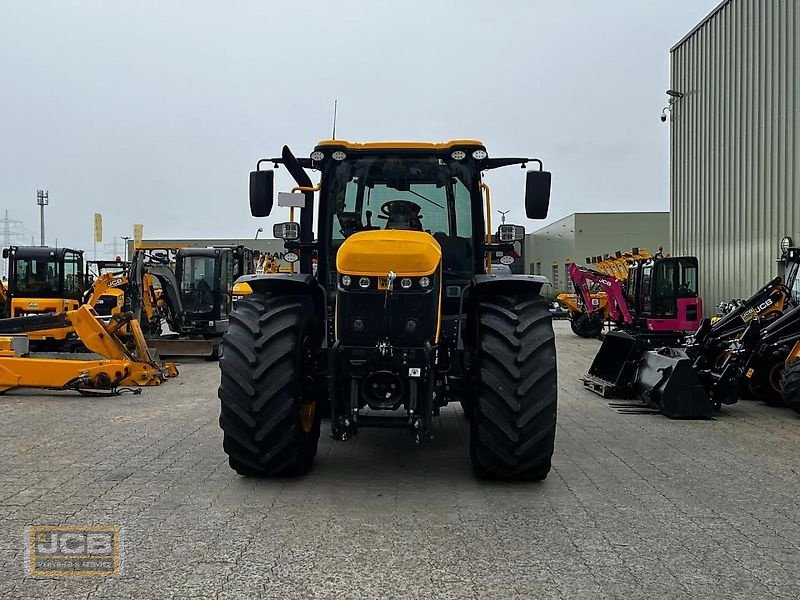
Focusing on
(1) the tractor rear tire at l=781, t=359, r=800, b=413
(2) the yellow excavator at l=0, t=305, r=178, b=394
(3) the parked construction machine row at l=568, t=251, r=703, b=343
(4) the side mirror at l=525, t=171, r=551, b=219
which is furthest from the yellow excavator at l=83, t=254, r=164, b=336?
(3) the parked construction machine row at l=568, t=251, r=703, b=343

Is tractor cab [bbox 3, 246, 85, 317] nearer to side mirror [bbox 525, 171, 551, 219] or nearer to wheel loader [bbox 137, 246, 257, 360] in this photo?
wheel loader [bbox 137, 246, 257, 360]

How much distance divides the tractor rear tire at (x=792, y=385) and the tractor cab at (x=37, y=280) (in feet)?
45.4

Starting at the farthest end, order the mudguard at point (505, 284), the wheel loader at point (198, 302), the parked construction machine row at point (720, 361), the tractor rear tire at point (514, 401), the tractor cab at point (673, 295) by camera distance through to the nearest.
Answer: the tractor cab at point (673, 295)
the wheel loader at point (198, 302)
the parked construction machine row at point (720, 361)
the mudguard at point (505, 284)
the tractor rear tire at point (514, 401)

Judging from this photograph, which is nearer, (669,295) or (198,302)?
(198,302)

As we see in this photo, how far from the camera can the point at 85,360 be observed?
36.9 feet

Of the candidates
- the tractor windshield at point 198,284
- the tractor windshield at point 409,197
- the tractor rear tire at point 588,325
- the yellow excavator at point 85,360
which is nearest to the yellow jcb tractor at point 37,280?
the tractor windshield at point 198,284

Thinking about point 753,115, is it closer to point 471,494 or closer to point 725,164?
point 725,164

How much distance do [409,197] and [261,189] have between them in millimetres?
1284

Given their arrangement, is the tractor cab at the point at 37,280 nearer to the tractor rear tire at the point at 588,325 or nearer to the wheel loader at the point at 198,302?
the wheel loader at the point at 198,302

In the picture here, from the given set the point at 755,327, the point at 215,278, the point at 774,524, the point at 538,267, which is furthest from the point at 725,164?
the point at 538,267

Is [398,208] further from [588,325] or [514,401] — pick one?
[588,325]

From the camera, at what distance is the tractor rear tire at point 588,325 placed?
24547mm

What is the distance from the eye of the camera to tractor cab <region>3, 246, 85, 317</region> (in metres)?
16.5

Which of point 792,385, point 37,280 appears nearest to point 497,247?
point 792,385
